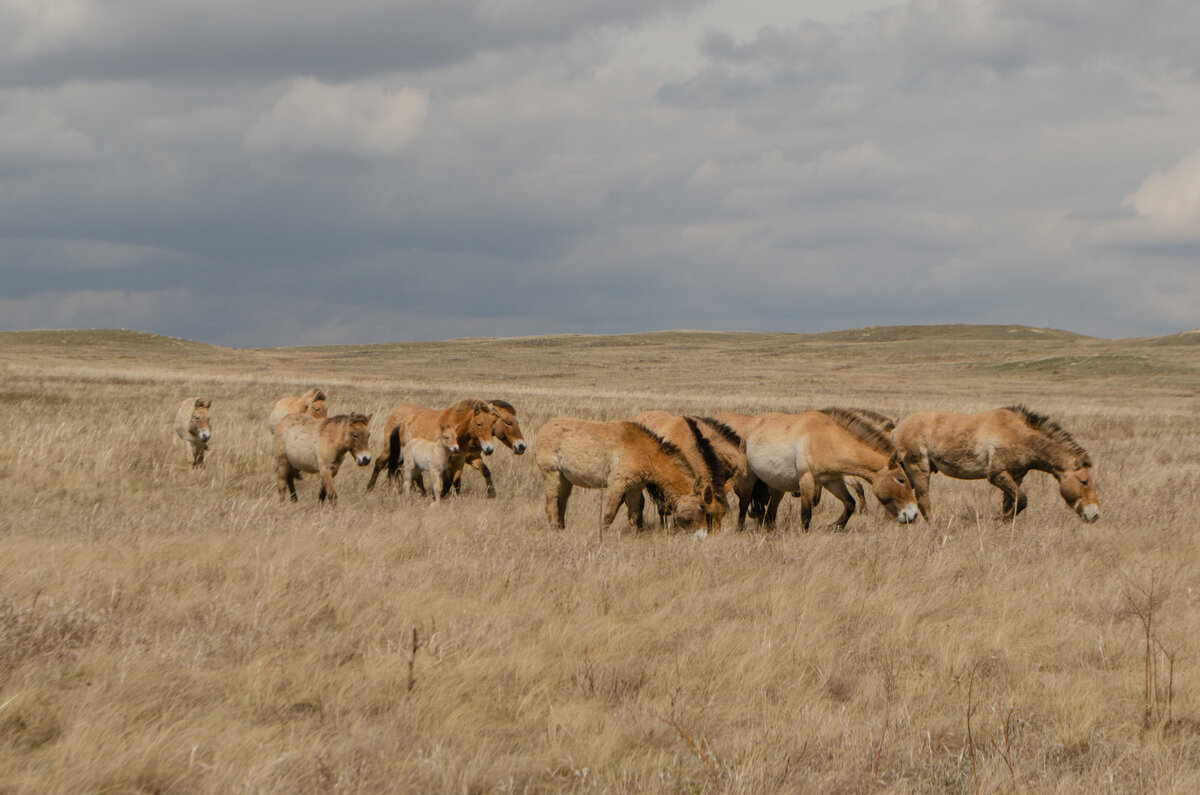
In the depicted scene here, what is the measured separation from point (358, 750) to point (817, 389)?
46.2 m

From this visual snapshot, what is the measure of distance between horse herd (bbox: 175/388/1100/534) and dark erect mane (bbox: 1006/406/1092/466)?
0.02 meters

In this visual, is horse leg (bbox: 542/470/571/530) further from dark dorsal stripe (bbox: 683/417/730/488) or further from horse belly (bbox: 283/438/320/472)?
horse belly (bbox: 283/438/320/472)

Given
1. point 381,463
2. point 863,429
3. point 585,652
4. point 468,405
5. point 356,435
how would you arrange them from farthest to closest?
point 381,463 < point 468,405 < point 356,435 < point 863,429 < point 585,652

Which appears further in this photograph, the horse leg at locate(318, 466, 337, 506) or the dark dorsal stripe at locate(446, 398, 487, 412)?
the dark dorsal stripe at locate(446, 398, 487, 412)

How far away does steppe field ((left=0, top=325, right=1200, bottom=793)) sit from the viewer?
395 cm

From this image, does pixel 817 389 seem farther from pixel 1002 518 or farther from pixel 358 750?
pixel 358 750

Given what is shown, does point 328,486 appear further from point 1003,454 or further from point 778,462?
point 1003,454

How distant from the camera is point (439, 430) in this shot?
520 inches

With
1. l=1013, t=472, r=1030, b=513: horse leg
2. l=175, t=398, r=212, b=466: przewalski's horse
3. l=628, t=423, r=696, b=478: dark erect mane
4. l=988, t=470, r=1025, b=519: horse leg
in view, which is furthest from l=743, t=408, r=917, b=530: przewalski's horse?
l=175, t=398, r=212, b=466: przewalski's horse

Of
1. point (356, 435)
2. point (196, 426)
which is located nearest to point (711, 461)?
point (356, 435)

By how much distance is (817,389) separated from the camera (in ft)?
158

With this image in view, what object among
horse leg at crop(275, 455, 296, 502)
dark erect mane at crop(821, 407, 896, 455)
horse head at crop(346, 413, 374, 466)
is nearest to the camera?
dark erect mane at crop(821, 407, 896, 455)

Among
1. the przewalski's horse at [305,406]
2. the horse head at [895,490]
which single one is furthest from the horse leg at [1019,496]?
the przewalski's horse at [305,406]

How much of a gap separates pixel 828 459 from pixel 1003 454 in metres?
2.97
